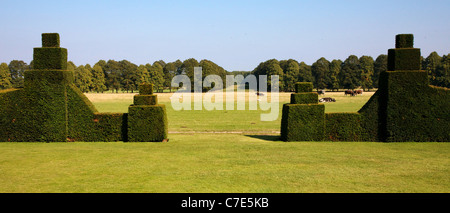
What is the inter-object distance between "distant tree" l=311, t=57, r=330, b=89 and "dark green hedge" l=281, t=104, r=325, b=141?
9201cm

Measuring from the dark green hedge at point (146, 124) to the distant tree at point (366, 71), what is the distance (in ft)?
309

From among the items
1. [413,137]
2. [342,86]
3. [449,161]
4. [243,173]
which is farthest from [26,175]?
[342,86]

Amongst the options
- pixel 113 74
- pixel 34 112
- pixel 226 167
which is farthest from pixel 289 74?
pixel 226 167

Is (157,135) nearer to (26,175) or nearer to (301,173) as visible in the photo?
(26,175)

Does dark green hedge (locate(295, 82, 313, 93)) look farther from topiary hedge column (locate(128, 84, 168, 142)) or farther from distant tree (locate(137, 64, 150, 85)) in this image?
distant tree (locate(137, 64, 150, 85))

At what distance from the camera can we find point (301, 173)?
10.5 metres

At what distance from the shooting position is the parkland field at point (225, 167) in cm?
908

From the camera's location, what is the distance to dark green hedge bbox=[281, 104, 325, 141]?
17.5m

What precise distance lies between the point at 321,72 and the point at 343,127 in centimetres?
9743

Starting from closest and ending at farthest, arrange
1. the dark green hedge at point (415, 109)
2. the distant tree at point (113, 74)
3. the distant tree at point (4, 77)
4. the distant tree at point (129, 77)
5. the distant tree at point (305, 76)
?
the dark green hedge at point (415, 109) < the distant tree at point (4, 77) < the distant tree at point (305, 76) < the distant tree at point (129, 77) < the distant tree at point (113, 74)

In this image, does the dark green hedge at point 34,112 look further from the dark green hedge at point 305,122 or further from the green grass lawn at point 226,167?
the dark green hedge at point 305,122

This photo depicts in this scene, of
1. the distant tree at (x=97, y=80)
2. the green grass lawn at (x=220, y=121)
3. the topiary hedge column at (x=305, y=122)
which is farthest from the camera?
the distant tree at (x=97, y=80)

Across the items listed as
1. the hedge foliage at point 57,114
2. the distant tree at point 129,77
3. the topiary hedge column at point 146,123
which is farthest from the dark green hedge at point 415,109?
the distant tree at point 129,77

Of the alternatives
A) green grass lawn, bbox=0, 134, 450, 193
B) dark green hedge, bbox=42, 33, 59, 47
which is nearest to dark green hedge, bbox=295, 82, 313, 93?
green grass lawn, bbox=0, 134, 450, 193
